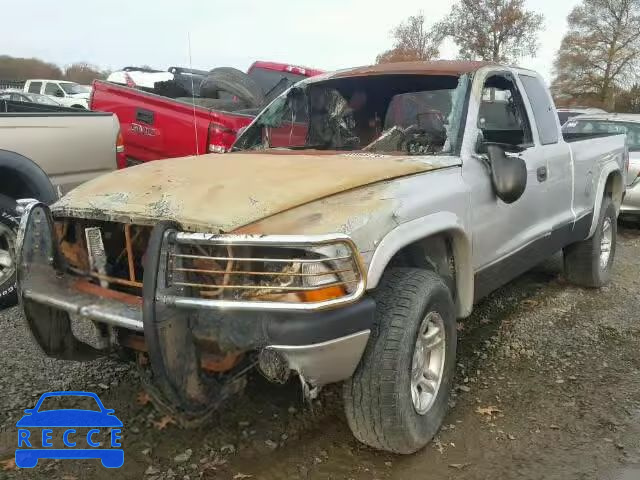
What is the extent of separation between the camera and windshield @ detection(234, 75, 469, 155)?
12.5ft

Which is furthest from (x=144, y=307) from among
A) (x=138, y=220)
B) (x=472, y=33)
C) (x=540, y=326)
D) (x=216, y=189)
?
(x=472, y=33)

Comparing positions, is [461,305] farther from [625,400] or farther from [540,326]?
[540,326]

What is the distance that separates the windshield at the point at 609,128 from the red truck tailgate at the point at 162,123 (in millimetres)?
5132


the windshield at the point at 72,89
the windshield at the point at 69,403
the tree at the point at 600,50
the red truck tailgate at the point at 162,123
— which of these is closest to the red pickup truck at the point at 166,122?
the red truck tailgate at the point at 162,123

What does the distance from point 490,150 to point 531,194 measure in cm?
79

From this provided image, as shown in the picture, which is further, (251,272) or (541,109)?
(541,109)

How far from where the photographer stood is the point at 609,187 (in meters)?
5.69

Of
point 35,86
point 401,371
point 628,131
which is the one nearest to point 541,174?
point 401,371

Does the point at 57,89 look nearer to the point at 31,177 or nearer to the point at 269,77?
the point at 269,77

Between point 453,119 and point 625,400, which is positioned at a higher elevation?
point 453,119

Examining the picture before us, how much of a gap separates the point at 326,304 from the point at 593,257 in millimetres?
3946

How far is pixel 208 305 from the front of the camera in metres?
2.23

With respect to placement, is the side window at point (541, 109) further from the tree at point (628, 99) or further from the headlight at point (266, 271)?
the tree at point (628, 99)

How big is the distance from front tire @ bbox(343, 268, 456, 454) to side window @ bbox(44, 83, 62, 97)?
953 inches
